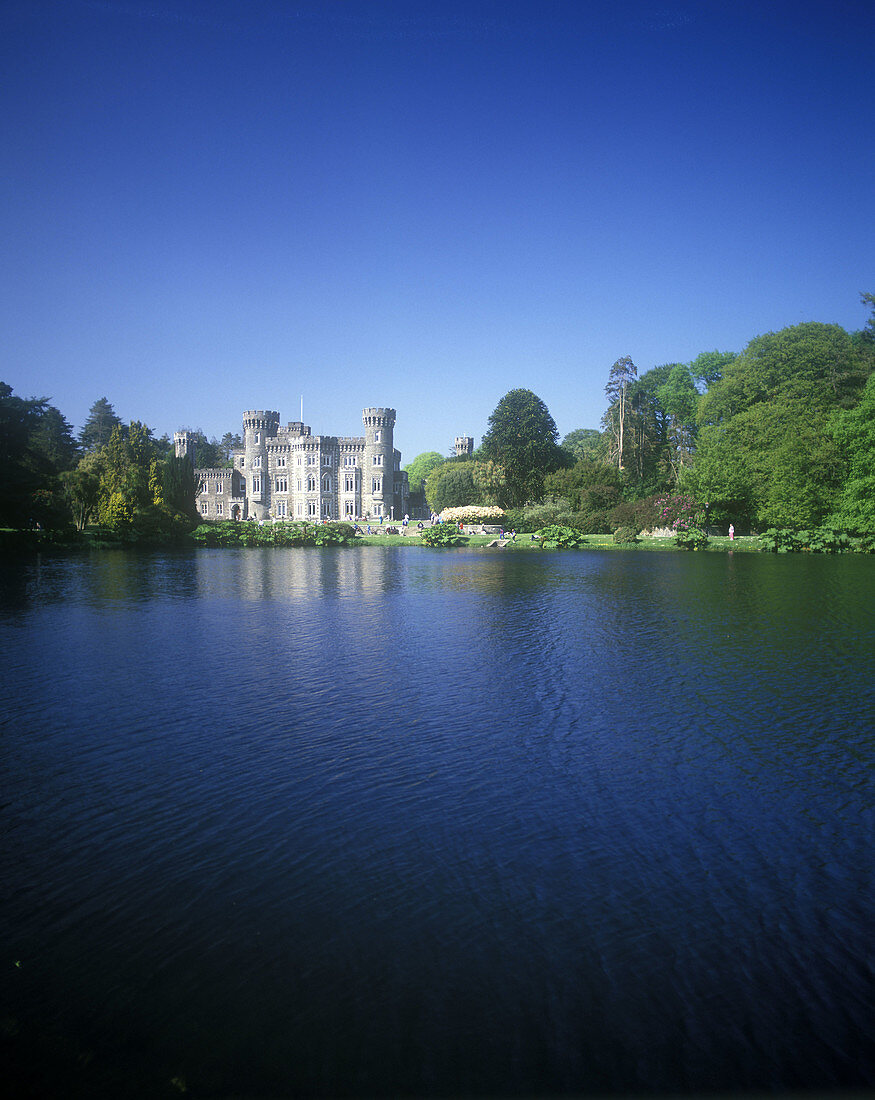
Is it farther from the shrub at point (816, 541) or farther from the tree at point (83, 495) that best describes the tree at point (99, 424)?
the shrub at point (816, 541)

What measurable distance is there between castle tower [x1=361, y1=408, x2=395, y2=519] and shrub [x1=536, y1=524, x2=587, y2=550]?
135 feet

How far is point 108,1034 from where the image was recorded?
15.0 ft

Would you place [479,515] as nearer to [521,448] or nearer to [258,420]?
[521,448]

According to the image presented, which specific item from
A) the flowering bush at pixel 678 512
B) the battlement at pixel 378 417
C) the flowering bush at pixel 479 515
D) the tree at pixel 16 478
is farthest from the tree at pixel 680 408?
the tree at pixel 16 478

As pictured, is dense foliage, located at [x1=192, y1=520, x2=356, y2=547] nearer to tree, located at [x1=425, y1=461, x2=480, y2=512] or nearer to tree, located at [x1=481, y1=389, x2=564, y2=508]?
tree, located at [x1=481, y1=389, x2=564, y2=508]

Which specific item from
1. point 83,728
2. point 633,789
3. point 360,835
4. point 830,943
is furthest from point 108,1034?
point 83,728

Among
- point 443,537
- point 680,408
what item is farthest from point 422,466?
point 443,537

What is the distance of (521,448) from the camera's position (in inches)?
2827

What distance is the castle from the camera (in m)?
94.8

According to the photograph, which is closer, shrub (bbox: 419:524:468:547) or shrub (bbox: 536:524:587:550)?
shrub (bbox: 536:524:587:550)

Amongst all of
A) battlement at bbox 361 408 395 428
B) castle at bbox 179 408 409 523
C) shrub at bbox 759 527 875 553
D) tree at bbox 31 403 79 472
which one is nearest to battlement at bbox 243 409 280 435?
castle at bbox 179 408 409 523

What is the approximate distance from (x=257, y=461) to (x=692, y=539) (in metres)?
63.9

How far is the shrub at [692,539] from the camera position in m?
52.1

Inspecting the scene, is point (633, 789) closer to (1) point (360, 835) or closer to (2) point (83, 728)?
(1) point (360, 835)
